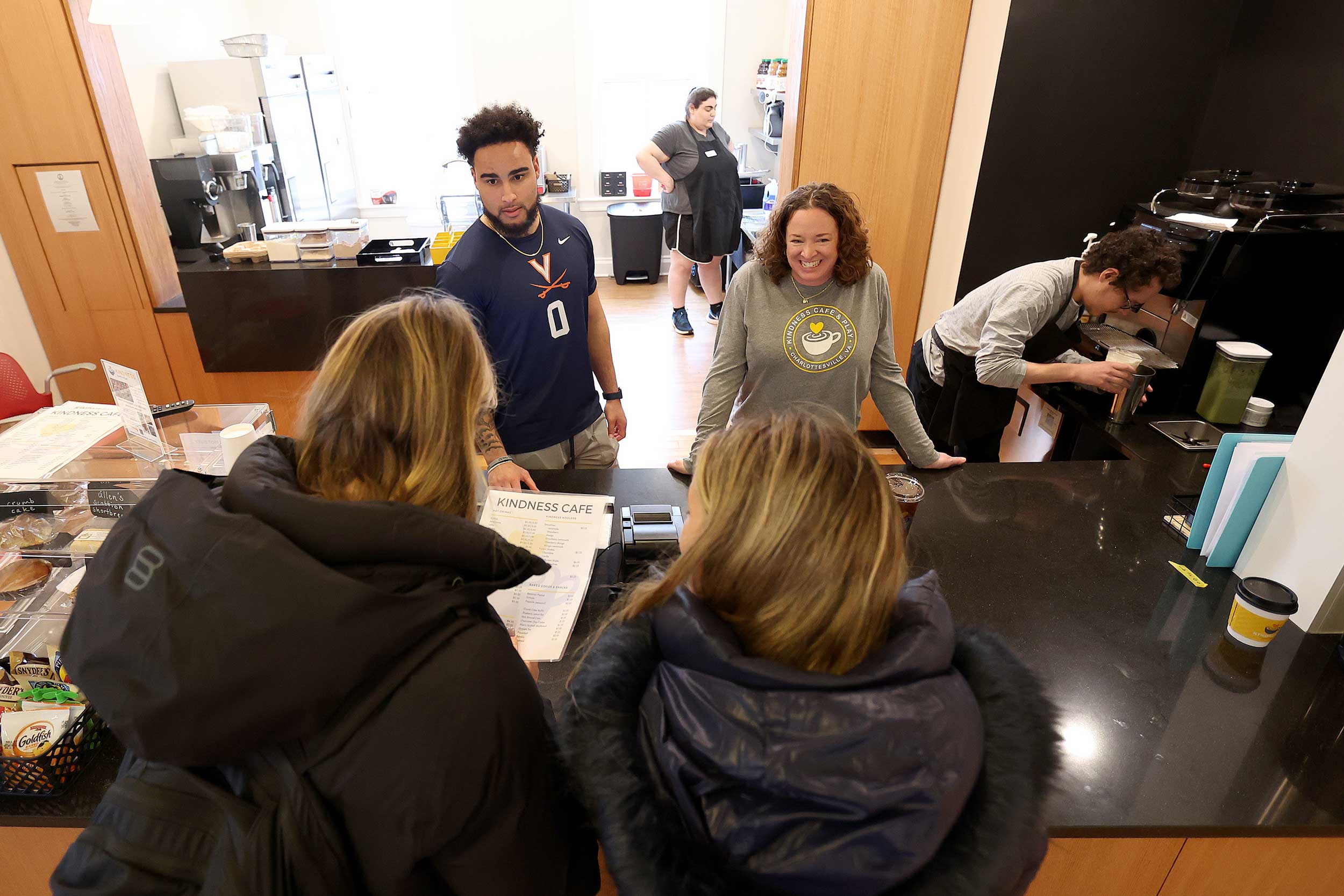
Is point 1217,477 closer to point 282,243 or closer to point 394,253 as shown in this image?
point 394,253

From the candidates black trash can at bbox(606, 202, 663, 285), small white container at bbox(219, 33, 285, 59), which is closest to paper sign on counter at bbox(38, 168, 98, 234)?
small white container at bbox(219, 33, 285, 59)

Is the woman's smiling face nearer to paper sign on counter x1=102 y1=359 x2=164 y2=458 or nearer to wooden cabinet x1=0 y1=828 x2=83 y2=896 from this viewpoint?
paper sign on counter x1=102 y1=359 x2=164 y2=458

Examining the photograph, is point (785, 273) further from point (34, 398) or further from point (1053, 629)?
point (34, 398)

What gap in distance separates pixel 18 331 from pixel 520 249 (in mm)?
2953

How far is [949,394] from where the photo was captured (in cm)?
271

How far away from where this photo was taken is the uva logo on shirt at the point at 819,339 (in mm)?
2035

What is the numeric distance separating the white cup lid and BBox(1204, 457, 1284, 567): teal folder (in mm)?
918

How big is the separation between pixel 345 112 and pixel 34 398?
4.46 meters

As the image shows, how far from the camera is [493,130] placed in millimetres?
2045

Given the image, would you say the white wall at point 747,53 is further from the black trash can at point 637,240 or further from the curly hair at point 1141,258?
the curly hair at point 1141,258

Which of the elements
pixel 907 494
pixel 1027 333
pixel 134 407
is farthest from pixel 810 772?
pixel 1027 333

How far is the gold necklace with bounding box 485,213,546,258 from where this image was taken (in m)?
Answer: 2.12

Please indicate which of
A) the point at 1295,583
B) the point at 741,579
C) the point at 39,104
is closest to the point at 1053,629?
the point at 1295,583

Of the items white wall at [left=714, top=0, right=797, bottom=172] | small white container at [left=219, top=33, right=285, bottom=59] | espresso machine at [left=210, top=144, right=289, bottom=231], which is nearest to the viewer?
espresso machine at [left=210, top=144, right=289, bottom=231]
